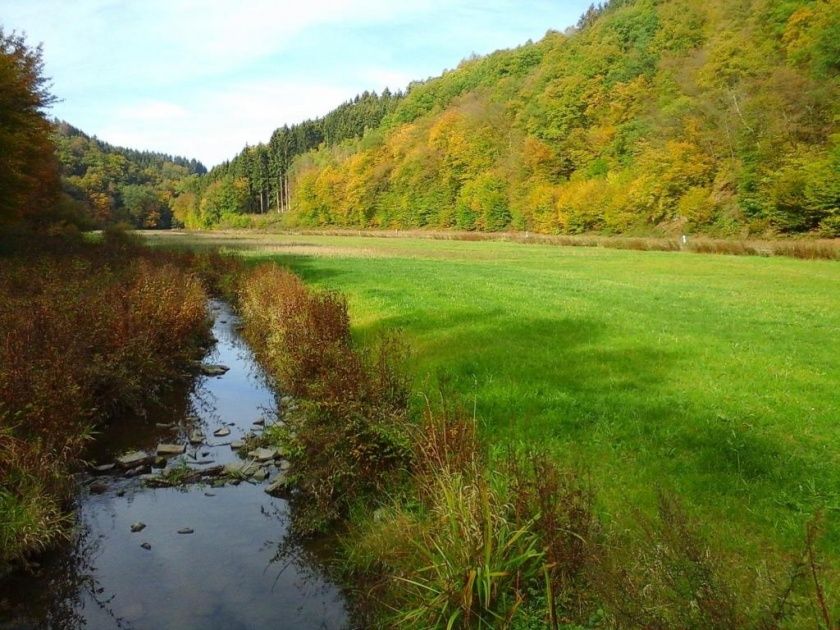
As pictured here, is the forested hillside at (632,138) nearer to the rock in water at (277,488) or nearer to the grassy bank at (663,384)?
the grassy bank at (663,384)

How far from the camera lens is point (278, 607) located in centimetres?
610

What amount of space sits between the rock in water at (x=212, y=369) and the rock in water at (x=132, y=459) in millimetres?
5916

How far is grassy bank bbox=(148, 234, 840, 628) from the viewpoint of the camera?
6297 mm

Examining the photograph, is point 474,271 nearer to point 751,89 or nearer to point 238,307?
point 238,307

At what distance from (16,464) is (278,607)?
3569 millimetres

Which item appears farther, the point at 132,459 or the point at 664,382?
the point at 664,382

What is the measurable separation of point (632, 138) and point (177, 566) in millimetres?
76712

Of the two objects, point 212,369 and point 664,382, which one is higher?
point 664,382

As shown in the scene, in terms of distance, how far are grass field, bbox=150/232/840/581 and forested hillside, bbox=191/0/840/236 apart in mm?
36775

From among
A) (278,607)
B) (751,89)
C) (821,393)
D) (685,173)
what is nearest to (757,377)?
(821,393)

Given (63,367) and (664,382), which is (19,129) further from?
(664,382)

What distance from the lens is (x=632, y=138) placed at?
73.4 metres

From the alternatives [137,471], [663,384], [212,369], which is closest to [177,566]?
[137,471]

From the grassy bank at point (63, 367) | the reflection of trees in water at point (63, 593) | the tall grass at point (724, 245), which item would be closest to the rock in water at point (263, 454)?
the grassy bank at point (63, 367)
